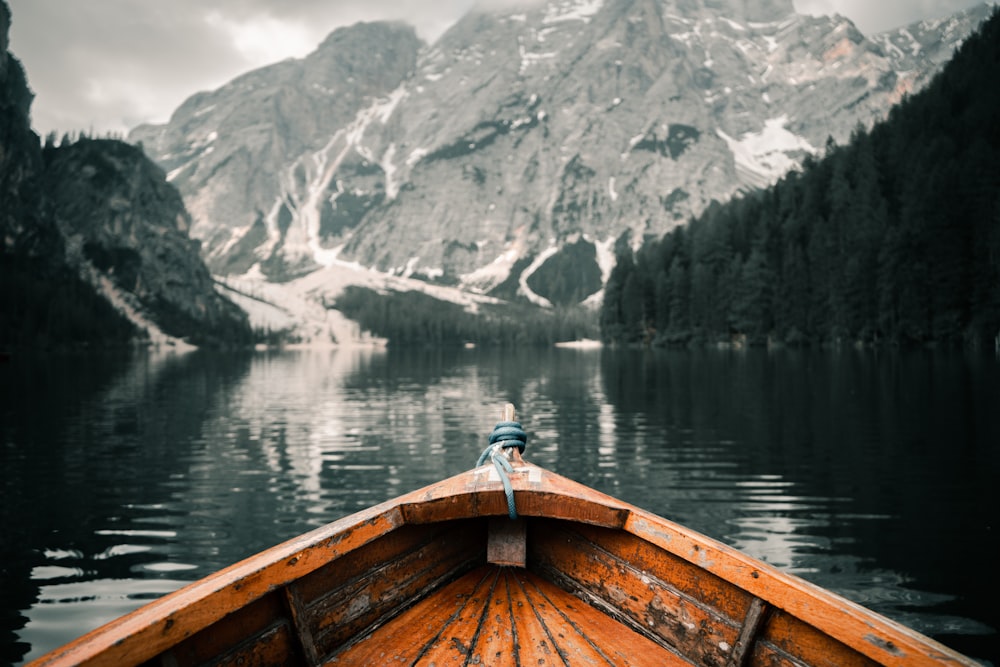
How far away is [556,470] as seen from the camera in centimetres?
2066

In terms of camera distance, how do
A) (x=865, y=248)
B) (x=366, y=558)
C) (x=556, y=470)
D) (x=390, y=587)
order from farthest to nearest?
(x=865, y=248) < (x=556, y=470) < (x=390, y=587) < (x=366, y=558)

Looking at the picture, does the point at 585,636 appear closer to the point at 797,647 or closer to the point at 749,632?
the point at 749,632

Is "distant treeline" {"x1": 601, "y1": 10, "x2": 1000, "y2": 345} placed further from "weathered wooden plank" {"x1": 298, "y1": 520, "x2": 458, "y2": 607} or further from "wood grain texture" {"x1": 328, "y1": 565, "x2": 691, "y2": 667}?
Result: "weathered wooden plank" {"x1": 298, "y1": 520, "x2": 458, "y2": 607}

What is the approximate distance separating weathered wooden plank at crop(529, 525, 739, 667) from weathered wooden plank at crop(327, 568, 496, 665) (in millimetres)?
713

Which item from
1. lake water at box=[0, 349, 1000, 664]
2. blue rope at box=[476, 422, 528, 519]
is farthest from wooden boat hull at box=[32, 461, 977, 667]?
lake water at box=[0, 349, 1000, 664]

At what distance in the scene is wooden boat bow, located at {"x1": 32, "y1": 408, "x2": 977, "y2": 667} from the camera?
14.5ft

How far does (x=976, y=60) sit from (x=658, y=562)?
141724 millimetres

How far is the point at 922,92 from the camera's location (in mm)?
119188

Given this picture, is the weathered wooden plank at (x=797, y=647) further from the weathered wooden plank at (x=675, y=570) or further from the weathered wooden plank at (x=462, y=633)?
the weathered wooden plank at (x=462, y=633)

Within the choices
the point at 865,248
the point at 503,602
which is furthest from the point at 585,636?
the point at 865,248

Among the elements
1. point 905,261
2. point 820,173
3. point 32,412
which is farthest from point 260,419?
point 820,173

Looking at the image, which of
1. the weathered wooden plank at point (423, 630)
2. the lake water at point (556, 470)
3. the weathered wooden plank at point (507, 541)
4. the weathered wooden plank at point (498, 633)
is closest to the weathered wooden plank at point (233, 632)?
the weathered wooden plank at point (423, 630)

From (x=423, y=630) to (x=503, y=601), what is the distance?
88 cm

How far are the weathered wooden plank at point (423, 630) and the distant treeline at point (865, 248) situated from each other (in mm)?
89770
